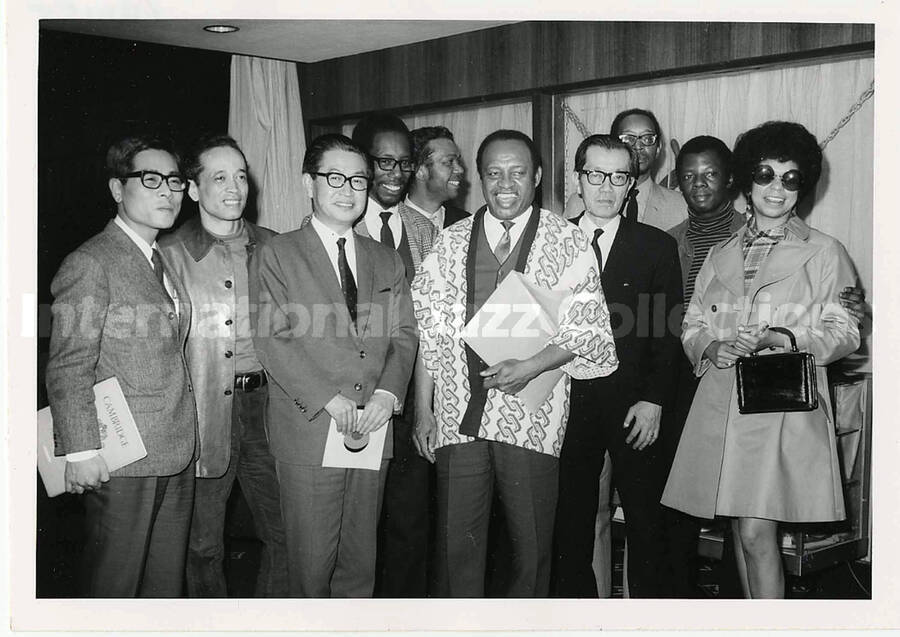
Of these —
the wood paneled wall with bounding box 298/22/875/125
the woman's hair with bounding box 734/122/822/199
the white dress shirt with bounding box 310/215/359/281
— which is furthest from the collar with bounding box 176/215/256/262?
the woman's hair with bounding box 734/122/822/199

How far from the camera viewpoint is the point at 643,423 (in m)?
2.69

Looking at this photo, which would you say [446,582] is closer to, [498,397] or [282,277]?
[498,397]

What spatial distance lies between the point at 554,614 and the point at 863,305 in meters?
1.27

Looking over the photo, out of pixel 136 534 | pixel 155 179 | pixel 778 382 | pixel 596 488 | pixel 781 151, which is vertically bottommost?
pixel 136 534

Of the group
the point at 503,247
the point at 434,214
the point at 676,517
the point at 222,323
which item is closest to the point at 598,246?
the point at 503,247

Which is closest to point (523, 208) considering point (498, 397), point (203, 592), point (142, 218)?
point (498, 397)

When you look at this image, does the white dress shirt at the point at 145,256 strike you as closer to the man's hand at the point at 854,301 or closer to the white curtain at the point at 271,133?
the white curtain at the point at 271,133

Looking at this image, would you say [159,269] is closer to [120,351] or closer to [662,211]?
[120,351]

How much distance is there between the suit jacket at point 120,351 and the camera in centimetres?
252

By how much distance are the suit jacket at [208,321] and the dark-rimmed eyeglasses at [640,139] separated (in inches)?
45.3

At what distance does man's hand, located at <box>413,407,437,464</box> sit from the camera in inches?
105

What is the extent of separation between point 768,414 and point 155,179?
1.83 metres

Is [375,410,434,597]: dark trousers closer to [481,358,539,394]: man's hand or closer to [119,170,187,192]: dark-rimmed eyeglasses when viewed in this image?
[481,358,539,394]: man's hand

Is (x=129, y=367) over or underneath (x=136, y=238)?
underneath
